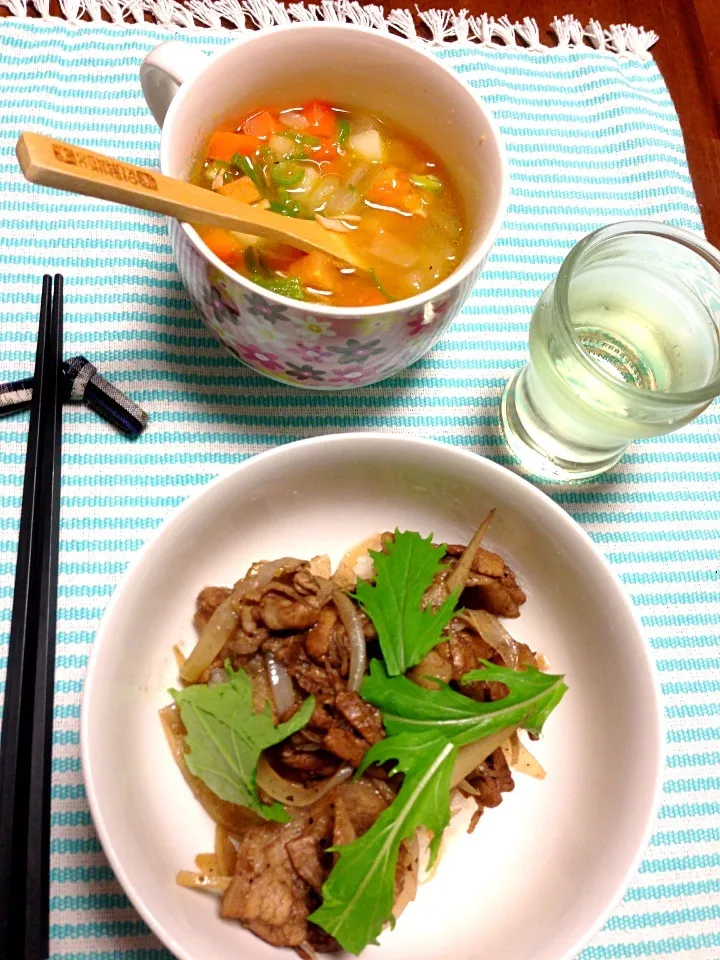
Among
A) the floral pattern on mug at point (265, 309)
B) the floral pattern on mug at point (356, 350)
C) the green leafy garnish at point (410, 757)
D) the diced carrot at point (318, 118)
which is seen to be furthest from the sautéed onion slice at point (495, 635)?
the diced carrot at point (318, 118)

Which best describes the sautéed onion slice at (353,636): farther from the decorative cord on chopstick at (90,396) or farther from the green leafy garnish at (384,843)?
the decorative cord on chopstick at (90,396)

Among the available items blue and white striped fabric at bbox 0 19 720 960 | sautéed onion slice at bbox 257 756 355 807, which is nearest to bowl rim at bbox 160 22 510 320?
blue and white striped fabric at bbox 0 19 720 960

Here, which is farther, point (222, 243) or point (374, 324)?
point (222, 243)

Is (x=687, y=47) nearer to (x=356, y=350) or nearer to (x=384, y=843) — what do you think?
(x=356, y=350)

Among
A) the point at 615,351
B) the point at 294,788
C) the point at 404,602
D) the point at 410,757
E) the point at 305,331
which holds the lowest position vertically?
the point at 294,788

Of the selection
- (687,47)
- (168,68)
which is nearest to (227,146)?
(168,68)

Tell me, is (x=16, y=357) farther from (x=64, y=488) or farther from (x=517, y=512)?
(x=517, y=512)
